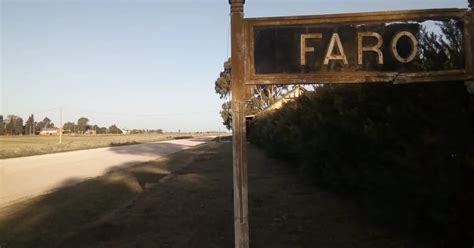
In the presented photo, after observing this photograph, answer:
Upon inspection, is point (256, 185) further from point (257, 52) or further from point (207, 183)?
point (257, 52)

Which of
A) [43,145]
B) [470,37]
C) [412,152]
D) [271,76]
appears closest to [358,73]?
[271,76]

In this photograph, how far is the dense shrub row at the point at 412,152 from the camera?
5.50 meters

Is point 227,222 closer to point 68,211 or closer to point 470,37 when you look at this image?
point 68,211

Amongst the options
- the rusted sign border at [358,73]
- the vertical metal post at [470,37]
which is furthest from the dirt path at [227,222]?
the vertical metal post at [470,37]

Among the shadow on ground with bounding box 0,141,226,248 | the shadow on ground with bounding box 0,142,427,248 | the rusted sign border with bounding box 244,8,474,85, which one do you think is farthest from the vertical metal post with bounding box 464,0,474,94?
the shadow on ground with bounding box 0,141,226,248

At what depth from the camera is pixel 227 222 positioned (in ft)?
29.1

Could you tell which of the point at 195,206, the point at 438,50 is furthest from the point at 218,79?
the point at 438,50

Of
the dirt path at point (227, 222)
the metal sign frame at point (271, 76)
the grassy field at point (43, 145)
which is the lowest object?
the dirt path at point (227, 222)

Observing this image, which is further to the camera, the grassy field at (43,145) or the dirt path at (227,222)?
the grassy field at (43,145)

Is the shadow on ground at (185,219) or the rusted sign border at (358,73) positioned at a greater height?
the rusted sign border at (358,73)

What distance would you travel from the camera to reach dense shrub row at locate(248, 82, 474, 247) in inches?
216

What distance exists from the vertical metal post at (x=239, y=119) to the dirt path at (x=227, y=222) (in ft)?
5.94

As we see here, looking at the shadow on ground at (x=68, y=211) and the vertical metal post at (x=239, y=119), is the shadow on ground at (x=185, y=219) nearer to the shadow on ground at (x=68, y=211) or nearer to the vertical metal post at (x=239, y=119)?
the shadow on ground at (x=68, y=211)

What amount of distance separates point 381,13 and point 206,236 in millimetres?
4417
